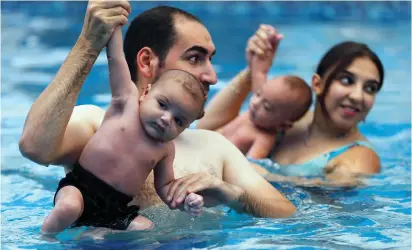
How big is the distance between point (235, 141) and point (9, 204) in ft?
5.51

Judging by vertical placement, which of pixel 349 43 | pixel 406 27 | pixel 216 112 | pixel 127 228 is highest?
pixel 406 27

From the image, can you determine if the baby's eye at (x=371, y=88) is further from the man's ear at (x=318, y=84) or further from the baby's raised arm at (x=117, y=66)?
the baby's raised arm at (x=117, y=66)

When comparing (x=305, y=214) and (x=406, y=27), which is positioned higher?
(x=406, y=27)

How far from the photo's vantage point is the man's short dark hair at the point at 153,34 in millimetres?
4180

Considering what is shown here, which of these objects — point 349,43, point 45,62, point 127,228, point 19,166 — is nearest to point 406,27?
point 45,62

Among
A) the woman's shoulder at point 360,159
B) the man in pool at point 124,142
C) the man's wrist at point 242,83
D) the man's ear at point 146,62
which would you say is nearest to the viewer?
the man in pool at point 124,142

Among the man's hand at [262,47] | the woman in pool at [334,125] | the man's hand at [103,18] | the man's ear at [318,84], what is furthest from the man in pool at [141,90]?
the man's ear at [318,84]

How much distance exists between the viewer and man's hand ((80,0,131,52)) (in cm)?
352

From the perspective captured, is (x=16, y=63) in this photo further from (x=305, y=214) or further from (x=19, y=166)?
(x=305, y=214)

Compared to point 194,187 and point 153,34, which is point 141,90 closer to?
point 153,34

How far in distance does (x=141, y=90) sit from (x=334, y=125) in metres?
2.01

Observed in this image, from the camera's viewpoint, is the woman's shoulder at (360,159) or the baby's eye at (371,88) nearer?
the woman's shoulder at (360,159)

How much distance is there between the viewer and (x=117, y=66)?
11.7ft

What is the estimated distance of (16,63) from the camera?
9789mm
